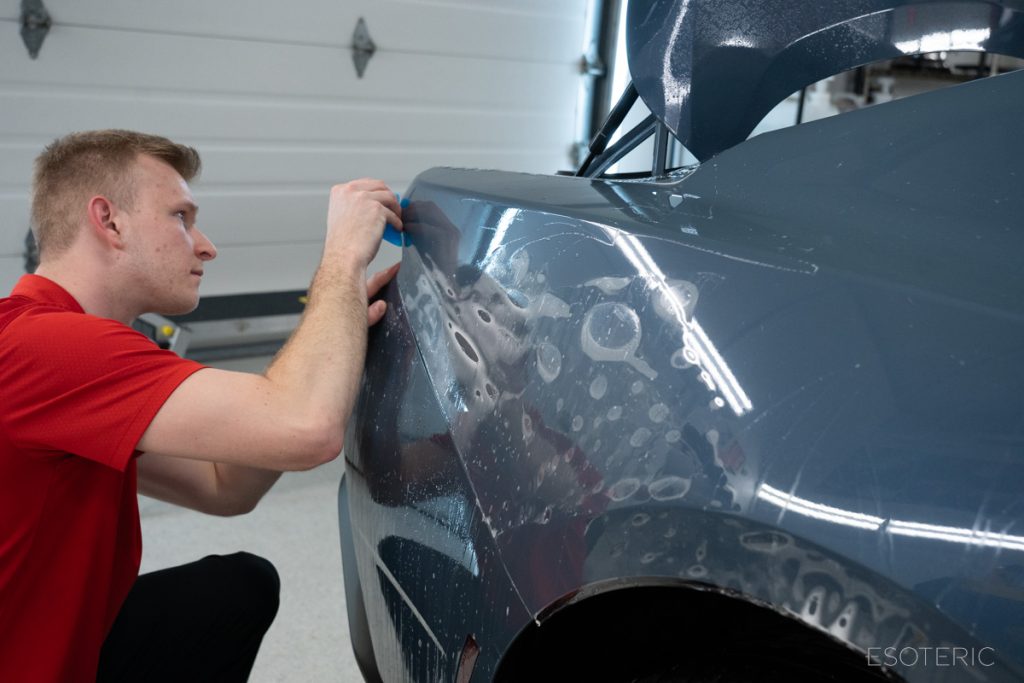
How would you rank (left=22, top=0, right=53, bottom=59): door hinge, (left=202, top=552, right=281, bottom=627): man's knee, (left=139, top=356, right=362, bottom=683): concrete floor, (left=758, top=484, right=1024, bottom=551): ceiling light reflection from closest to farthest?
(left=758, top=484, right=1024, bottom=551): ceiling light reflection
(left=202, top=552, right=281, bottom=627): man's knee
(left=139, top=356, right=362, bottom=683): concrete floor
(left=22, top=0, right=53, bottom=59): door hinge

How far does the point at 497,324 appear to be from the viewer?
1.04m

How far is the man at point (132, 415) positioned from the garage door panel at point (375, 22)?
211cm

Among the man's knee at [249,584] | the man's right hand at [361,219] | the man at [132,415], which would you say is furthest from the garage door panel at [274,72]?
the man's right hand at [361,219]

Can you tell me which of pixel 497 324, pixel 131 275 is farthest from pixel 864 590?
pixel 131 275

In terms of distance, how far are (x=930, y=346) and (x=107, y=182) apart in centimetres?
118

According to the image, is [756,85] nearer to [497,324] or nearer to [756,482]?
[497,324]

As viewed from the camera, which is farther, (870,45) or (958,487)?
(870,45)

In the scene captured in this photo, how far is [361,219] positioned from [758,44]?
62 cm

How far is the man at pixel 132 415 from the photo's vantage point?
1182 mm

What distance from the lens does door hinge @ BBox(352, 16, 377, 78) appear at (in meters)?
4.01

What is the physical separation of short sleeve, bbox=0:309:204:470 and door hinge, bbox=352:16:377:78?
3064mm

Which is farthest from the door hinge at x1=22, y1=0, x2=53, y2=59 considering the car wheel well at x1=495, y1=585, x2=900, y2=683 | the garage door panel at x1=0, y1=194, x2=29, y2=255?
the car wheel well at x1=495, y1=585, x2=900, y2=683

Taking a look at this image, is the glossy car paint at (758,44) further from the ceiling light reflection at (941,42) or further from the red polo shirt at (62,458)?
the red polo shirt at (62,458)

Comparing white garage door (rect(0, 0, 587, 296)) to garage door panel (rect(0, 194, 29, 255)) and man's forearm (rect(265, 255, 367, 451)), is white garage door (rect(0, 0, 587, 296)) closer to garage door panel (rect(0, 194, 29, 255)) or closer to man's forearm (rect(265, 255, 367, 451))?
garage door panel (rect(0, 194, 29, 255))
